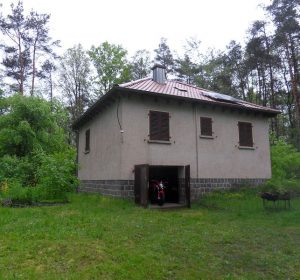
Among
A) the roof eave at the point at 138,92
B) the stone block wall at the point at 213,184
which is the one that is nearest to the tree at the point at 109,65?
the roof eave at the point at 138,92

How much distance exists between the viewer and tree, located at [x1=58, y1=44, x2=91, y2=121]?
107 feet

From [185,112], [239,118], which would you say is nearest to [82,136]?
[185,112]

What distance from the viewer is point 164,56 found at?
3572 centimetres

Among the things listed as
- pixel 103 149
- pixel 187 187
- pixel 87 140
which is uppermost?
pixel 87 140

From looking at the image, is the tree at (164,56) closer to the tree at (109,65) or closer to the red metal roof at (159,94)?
the tree at (109,65)

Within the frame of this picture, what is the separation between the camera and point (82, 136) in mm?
19109

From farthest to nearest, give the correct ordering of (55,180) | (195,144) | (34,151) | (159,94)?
(34,151), (195,144), (159,94), (55,180)

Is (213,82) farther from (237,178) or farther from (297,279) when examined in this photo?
(297,279)

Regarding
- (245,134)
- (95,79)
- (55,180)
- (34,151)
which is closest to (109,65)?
(95,79)

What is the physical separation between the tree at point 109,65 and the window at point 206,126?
1730cm

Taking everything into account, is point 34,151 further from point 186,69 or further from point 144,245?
point 186,69

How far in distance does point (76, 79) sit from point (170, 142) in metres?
21.6

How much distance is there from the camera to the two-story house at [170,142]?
13.0 metres

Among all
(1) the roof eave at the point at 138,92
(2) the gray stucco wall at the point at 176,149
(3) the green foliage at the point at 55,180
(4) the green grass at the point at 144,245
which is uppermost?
(1) the roof eave at the point at 138,92
